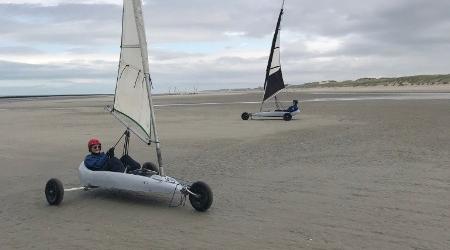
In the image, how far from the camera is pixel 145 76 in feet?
30.6

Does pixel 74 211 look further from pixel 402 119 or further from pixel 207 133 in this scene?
pixel 402 119

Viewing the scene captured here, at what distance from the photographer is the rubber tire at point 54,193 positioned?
8.95 m

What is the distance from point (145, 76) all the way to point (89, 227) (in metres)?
3.02

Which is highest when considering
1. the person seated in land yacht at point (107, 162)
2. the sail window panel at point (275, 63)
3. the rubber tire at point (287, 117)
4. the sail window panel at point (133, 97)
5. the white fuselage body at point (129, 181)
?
the sail window panel at point (275, 63)

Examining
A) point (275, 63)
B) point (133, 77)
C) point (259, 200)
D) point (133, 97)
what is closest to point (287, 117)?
point (275, 63)

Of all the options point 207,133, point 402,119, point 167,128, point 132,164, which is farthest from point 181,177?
point 402,119

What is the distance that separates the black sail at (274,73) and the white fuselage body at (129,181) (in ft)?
66.0

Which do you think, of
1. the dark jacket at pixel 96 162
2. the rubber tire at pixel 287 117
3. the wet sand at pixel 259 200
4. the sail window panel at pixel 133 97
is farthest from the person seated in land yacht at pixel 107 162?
the rubber tire at pixel 287 117

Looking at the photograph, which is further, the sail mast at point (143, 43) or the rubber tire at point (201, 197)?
the sail mast at point (143, 43)

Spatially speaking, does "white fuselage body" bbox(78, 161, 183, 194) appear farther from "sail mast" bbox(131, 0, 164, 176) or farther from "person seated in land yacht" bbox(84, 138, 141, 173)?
"sail mast" bbox(131, 0, 164, 176)

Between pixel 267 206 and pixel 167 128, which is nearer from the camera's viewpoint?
pixel 267 206

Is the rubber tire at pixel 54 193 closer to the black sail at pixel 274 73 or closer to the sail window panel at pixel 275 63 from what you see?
the black sail at pixel 274 73

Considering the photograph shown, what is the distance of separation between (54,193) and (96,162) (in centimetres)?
96

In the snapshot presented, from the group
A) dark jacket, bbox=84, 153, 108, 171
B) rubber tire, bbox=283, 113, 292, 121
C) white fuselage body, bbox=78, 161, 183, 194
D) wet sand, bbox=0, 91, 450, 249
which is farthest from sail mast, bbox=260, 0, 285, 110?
white fuselage body, bbox=78, 161, 183, 194
